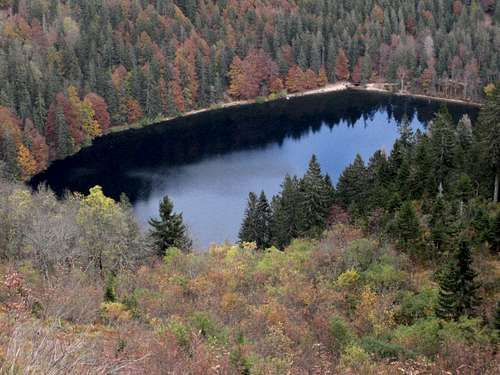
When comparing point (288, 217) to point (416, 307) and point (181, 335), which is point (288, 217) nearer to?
point (416, 307)

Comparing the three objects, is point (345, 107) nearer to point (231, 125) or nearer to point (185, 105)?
point (231, 125)

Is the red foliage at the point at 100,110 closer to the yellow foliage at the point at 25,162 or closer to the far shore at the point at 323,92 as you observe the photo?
the far shore at the point at 323,92

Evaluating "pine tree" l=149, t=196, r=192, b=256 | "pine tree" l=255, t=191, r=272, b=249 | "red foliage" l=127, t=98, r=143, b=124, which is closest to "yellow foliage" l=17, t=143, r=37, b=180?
"red foliage" l=127, t=98, r=143, b=124

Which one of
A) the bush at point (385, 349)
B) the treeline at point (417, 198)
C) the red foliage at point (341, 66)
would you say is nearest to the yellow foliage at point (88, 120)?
the treeline at point (417, 198)

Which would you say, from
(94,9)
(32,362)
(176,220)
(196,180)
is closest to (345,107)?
(196,180)

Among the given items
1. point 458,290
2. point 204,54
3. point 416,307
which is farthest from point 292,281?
point 204,54

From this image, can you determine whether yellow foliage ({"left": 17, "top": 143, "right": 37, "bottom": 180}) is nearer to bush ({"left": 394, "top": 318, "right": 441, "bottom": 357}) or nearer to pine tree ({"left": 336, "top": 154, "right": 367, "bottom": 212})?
pine tree ({"left": 336, "top": 154, "right": 367, "bottom": 212})
